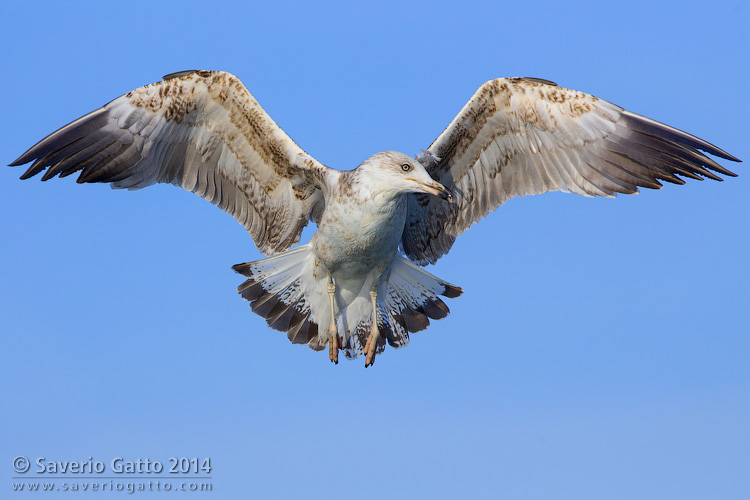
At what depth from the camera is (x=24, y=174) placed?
11.2 meters

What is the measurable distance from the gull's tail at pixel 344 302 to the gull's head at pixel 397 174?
160 cm

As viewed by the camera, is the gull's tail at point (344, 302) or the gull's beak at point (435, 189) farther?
the gull's tail at point (344, 302)

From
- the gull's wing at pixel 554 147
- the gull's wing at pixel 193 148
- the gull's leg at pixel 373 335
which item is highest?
the gull's wing at pixel 193 148

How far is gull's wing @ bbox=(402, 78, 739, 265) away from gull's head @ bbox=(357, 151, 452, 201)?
0.68 meters

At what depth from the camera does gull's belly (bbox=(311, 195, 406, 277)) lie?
432 inches

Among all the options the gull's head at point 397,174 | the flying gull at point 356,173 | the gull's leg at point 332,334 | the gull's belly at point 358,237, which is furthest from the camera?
the gull's leg at point 332,334

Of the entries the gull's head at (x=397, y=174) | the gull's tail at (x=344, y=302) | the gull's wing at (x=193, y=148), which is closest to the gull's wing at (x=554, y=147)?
the gull's head at (x=397, y=174)

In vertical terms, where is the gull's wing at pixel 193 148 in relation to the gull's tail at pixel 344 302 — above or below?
above

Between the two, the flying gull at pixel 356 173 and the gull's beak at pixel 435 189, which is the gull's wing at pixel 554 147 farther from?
the gull's beak at pixel 435 189

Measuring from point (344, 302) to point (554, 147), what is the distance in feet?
9.94

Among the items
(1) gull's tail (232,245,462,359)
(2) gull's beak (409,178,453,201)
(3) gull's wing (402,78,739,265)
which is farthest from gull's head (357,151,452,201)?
(1) gull's tail (232,245,462,359)

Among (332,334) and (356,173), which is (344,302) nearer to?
(332,334)

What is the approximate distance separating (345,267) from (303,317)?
977 mm

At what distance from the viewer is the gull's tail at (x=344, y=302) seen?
1213 centimetres
